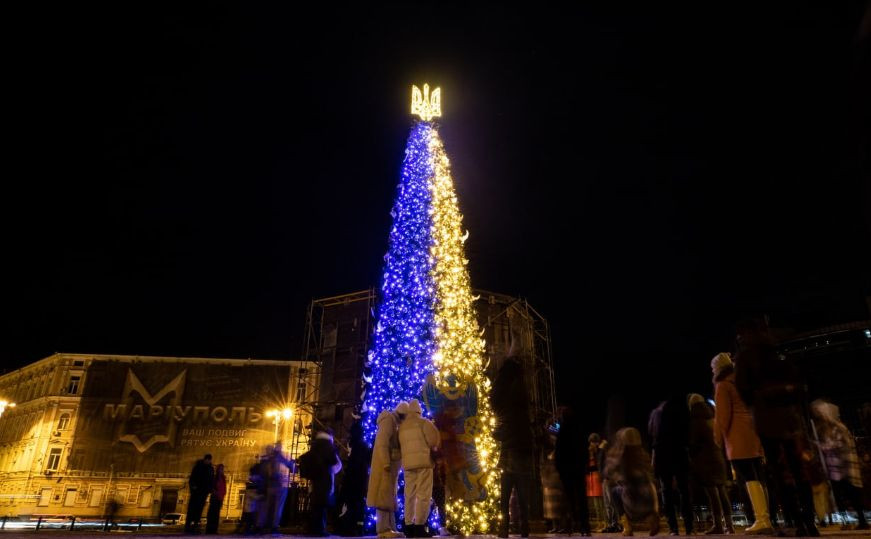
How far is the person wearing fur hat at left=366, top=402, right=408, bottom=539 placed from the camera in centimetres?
648

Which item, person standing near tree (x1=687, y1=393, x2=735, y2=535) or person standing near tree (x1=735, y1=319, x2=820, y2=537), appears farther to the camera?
person standing near tree (x1=687, y1=393, x2=735, y2=535)

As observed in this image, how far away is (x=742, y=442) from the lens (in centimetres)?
496

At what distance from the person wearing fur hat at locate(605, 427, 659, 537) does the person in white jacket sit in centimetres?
243

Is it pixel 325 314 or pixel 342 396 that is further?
pixel 325 314

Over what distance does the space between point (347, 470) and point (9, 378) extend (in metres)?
51.6

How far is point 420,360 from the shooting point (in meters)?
10.1

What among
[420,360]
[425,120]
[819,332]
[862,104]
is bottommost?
[862,104]

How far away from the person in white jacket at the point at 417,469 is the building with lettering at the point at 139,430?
26587 millimetres

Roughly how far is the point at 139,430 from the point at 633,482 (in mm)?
37401

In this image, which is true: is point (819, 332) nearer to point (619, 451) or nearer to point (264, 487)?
point (619, 451)

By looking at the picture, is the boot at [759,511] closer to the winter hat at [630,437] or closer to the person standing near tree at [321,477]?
the winter hat at [630,437]

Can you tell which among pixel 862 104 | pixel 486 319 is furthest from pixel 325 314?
pixel 862 104

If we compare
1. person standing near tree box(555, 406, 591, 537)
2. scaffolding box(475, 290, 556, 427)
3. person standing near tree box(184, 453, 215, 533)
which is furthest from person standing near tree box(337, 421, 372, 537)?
scaffolding box(475, 290, 556, 427)

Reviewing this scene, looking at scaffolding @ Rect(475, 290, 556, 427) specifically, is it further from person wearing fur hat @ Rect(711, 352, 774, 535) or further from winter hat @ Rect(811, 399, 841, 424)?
person wearing fur hat @ Rect(711, 352, 774, 535)
